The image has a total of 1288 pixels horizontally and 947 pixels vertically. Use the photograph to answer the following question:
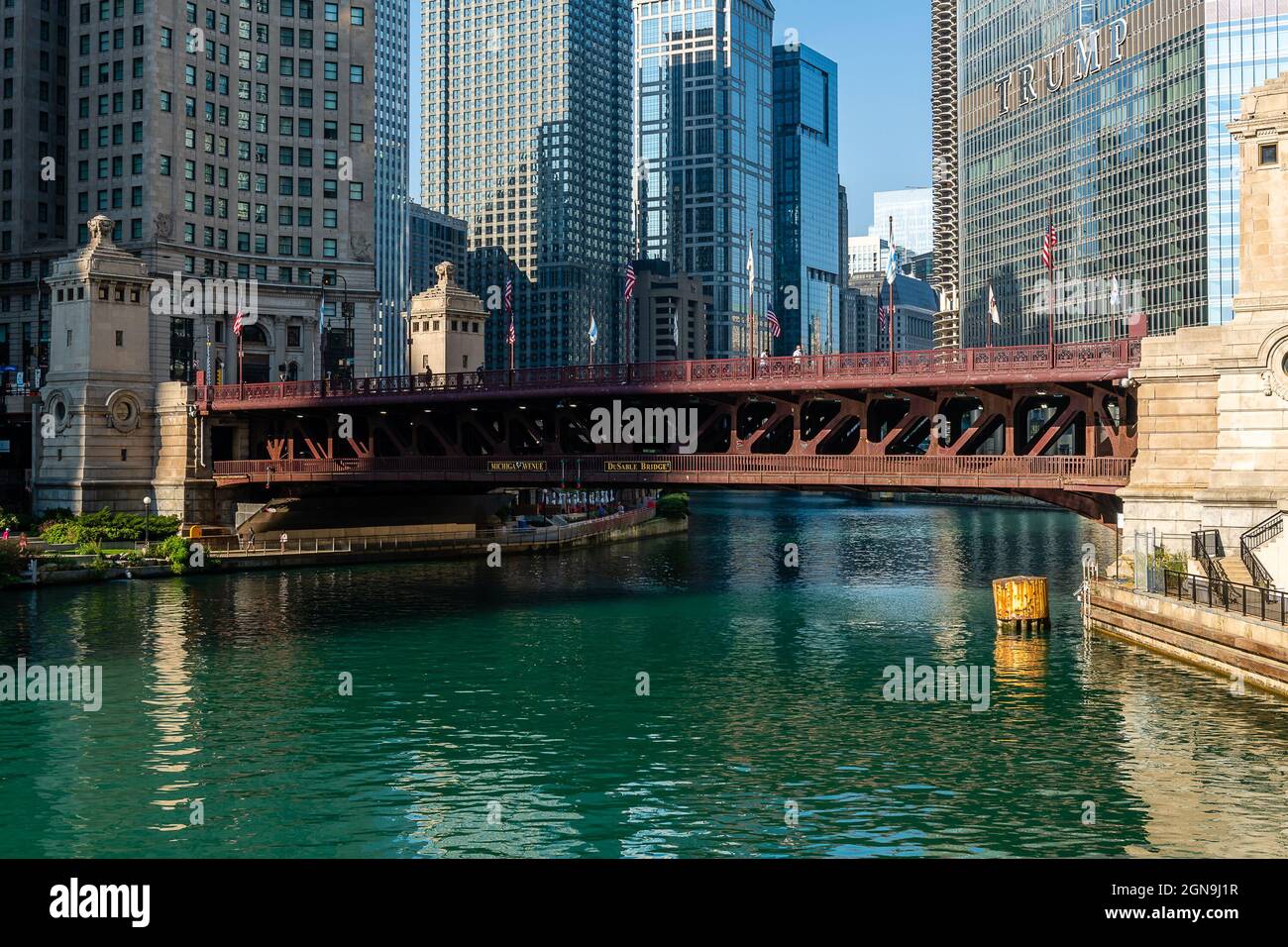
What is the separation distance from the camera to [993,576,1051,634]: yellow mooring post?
53.6 metres

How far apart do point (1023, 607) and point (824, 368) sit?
14269mm

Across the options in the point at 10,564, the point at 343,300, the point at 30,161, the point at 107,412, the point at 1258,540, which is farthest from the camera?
the point at 30,161

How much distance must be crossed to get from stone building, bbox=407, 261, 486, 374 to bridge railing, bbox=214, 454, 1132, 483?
24.1 metres

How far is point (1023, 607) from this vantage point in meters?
53.7

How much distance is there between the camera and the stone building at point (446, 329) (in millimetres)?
106562

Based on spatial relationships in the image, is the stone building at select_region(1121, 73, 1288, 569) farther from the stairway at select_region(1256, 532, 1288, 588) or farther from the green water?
the green water

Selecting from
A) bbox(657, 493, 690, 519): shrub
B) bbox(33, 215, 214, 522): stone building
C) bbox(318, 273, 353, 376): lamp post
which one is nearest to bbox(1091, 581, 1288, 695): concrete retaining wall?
bbox(33, 215, 214, 522): stone building

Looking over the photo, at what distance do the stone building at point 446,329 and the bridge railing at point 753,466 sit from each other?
79.0 ft

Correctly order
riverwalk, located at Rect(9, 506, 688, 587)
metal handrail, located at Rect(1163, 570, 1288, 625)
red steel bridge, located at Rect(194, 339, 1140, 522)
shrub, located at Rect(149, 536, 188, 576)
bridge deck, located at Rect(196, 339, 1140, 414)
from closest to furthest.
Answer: metal handrail, located at Rect(1163, 570, 1288, 625)
bridge deck, located at Rect(196, 339, 1140, 414)
red steel bridge, located at Rect(194, 339, 1140, 522)
riverwalk, located at Rect(9, 506, 688, 587)
shrub, located at Rect(149, 536, 188, 576)

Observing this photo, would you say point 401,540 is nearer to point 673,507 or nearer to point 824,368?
point 824,368

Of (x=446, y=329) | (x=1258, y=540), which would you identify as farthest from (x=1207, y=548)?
(x=446, y=329)

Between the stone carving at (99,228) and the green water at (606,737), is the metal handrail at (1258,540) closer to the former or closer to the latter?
the green water at (606,737)
